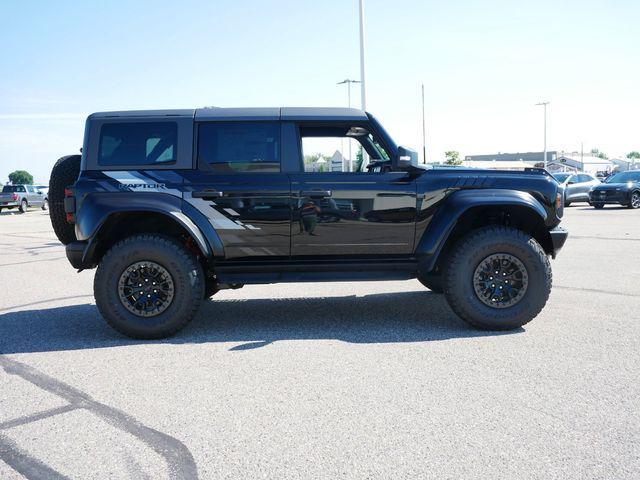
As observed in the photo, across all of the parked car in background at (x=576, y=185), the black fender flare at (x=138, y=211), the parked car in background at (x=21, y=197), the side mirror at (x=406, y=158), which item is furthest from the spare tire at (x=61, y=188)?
the parked car in background at (x=21, y=197)

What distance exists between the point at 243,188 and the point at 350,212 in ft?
3.11

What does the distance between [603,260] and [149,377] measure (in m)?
7.58

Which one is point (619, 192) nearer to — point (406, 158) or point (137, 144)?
point (406, 158)

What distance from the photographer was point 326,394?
3580mm

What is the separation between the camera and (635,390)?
11.6 ft

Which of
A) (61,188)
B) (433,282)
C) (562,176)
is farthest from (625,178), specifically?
(61,188)

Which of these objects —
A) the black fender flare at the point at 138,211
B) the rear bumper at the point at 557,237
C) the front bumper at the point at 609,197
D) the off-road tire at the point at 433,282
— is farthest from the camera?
the front bumper at the point at 609,197

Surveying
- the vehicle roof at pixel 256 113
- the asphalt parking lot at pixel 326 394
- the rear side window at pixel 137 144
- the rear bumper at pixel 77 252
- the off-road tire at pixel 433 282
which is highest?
the vehicle roof at pixel 256 113

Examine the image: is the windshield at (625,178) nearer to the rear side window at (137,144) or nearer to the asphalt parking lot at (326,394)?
the asphalt parking lot at (326,394)

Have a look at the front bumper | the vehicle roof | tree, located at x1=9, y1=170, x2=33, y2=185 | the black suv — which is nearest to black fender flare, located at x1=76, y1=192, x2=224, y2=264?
the black suv

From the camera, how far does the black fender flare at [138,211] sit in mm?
4887

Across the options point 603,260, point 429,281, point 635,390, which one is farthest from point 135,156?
point 603,260

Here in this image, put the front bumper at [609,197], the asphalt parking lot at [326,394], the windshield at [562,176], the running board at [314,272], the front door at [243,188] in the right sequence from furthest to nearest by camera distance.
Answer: the windshield at [562,176] → the front bumper at [609,197] → the running board at [314,272] → the front door at [243,188] → the asphalt parking lot at [326,394]

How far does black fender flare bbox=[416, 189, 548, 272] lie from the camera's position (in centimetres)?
502
